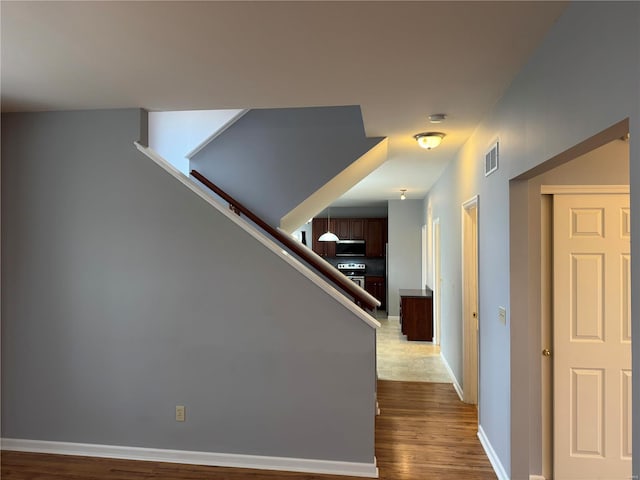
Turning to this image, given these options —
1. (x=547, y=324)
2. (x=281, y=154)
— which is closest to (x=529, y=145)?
(x=547, y=324)

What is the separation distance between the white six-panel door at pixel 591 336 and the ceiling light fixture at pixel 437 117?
3.34 ft

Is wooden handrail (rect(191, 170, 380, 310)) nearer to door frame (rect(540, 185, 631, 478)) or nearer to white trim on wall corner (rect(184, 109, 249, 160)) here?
white trim on wall corner (rect(184, 109, 249, 160))

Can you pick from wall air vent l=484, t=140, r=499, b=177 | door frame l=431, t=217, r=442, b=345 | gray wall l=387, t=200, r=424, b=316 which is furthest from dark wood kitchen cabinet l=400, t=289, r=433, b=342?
wall air vent l=484, t=140, r=499, b=177

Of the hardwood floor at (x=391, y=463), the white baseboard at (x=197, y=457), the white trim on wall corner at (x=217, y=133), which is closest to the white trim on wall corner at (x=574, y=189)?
the hardwood floor at (x=391, y=463)

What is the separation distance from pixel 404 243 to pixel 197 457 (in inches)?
252

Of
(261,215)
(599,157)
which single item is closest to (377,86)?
(599,157)

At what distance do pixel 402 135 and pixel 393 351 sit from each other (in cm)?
345

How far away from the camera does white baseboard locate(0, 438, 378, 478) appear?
2650 millimetres

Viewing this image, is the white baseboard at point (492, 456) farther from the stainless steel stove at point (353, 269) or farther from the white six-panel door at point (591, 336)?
the stainless steel stove at point (353, 269)

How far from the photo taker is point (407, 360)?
210 inches

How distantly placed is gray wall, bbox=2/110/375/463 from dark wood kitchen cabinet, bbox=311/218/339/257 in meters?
7.00

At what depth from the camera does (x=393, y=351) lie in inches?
228

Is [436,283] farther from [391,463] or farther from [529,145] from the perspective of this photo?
[529,145]

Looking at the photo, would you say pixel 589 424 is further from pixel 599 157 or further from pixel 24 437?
pixel 24 437
